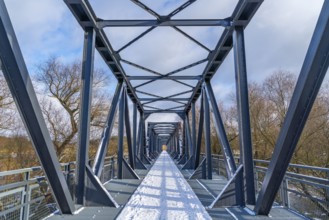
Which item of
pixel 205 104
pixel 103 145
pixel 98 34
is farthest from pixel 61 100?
pixel 98 34

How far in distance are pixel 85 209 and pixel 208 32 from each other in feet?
14.7

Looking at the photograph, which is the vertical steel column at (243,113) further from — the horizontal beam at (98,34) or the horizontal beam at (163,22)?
the horizontal beam at (98,34)

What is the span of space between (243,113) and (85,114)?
2847mm

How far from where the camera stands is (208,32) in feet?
18.9

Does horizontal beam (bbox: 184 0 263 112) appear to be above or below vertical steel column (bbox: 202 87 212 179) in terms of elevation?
above

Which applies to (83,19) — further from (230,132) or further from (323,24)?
(230,132)

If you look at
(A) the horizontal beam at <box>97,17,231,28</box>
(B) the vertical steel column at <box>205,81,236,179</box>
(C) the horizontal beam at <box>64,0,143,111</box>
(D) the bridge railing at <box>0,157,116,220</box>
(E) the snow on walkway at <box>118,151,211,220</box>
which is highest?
(A) the horizontal beam at <box>97,17,231,28</box>

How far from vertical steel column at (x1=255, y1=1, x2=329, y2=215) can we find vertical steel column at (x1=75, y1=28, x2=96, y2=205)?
2953 mm

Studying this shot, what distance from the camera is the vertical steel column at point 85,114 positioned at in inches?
171

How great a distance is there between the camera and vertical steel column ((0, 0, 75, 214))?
2.47m

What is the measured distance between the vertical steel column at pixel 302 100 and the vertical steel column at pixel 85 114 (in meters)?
2.95

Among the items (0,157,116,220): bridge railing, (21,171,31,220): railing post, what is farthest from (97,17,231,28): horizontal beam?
(21,171,31,220): railing post

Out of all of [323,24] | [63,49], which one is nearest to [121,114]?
[63,49]

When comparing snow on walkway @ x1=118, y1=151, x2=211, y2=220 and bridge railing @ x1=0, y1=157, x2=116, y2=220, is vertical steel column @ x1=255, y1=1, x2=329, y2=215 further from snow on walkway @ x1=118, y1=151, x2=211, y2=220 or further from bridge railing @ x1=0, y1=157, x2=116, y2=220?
bridge railing @ x1=0, y1=157, x2=116, y2=220
